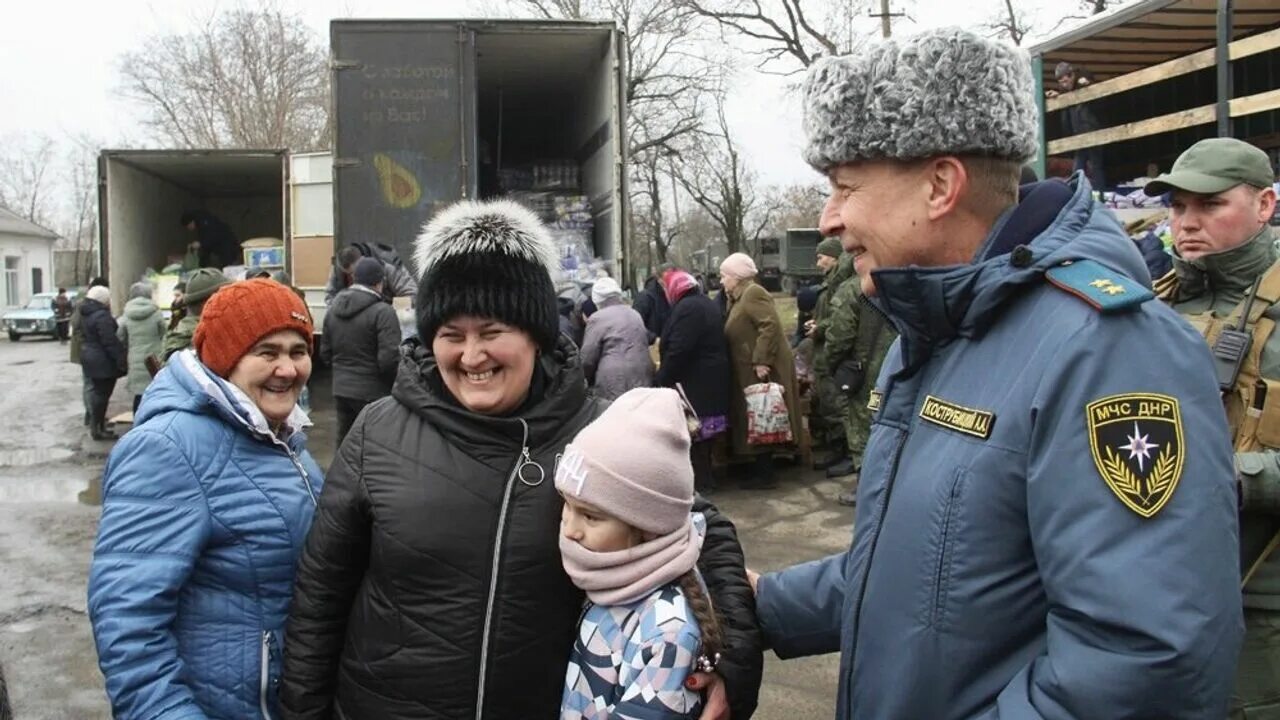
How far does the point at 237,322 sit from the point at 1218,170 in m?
2.63

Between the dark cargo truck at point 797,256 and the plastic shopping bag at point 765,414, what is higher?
the dark cargo truck at point 797,256

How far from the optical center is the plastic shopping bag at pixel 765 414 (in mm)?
7867

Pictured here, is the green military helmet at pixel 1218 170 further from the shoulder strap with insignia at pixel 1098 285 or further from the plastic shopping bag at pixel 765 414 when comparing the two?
the plastic shopping bag at pixel 765 414

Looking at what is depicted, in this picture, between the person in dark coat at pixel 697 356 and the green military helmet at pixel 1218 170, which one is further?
the person in dark coat at pixel 697 356

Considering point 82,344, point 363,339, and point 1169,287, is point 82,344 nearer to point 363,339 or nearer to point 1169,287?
point 363,339

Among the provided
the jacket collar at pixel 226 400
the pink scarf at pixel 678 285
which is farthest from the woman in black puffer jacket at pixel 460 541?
the pink scarf at pixel 678 285

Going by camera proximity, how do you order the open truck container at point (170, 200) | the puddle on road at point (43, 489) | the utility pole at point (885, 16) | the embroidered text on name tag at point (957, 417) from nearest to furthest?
1. the embroidered text on name tag at point (957, 417)
2. the puddle on road at point (43, 489)
3. the open truck container at point (170, 200)
4. the utility pole at point (885, 16)

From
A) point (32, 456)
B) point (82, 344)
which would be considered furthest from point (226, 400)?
point (82, 344)

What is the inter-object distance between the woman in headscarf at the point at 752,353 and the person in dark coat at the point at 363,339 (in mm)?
2644

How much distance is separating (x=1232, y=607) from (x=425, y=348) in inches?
64.2

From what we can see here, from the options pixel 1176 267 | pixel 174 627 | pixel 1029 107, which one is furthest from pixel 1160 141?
pixel 174 627

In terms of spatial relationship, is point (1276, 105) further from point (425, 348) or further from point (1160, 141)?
point (425, 348)

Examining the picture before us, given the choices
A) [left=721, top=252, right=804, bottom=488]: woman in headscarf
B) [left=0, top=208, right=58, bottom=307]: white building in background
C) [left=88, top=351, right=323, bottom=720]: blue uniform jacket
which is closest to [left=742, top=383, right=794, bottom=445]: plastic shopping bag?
Answer: [left=721, top=252, right=804, bottom=488]: woman in headscarf

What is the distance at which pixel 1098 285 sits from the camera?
1.33 meters
